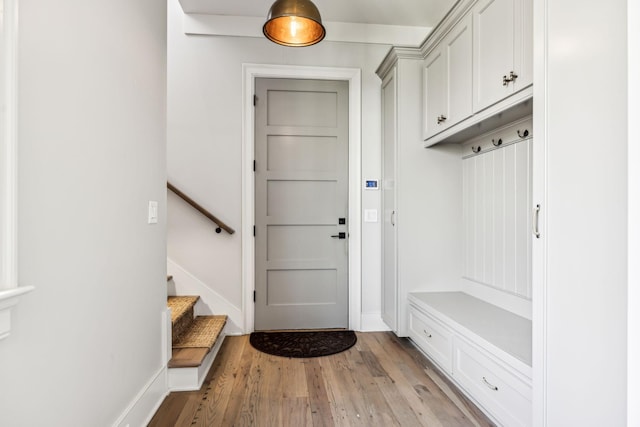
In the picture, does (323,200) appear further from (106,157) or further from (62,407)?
(62,407)

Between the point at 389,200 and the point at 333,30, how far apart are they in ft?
5.39

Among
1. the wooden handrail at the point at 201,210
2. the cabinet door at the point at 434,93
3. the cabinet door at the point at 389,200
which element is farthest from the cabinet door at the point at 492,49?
the wooden handrail at the point at 201,210

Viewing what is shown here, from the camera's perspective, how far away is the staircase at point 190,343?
6.96 feet

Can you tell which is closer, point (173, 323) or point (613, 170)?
point (613, 170)

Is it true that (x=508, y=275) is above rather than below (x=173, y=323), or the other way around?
above

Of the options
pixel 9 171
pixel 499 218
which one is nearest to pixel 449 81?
pixel 499 218

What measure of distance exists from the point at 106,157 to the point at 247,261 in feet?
5.95

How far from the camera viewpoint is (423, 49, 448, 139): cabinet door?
2.46m

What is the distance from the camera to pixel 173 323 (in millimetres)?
2375

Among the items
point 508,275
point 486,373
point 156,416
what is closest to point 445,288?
point 508,275

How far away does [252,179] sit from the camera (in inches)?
123

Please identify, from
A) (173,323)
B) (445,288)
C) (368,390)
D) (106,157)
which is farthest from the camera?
Result: (445,288)

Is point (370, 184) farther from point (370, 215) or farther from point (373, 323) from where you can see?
point (373, 323)

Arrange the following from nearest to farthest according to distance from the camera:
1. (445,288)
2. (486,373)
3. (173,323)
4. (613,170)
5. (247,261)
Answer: (613,170) → (486,373) → (173,323) → (445,288) → (247,261)
